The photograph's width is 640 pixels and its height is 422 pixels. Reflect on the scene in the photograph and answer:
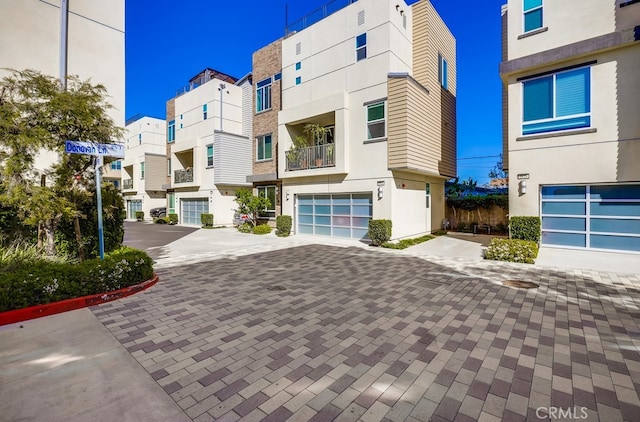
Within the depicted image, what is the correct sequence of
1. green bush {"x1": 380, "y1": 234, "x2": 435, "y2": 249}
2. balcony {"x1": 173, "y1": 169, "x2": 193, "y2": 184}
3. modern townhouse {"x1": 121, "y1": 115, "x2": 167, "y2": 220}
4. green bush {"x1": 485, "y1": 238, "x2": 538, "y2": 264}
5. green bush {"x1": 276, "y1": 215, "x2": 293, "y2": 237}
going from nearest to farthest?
green bush {"x1": 485, "y1": 238, "x2": 538, "y2": 264}
green bush {"x1": 380, "y1": 234, "x2": 435, "y2": 249}
green bush {"x1": 276, "y1": 215, "x2": 293, "y2": 237}
balcony {"x1": 173, "y1": 169, "x2": 193, "y2": 184}
modern townhouse {"x1": 121, "y1": 115, "x2": 167, "y2": 220}

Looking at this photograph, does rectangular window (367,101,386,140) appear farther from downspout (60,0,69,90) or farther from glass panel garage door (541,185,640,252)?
downspout (60,0,69,90)

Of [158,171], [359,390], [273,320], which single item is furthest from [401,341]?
[158,171]

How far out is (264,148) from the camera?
1969cm

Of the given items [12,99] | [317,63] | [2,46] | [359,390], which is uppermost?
[317,63]

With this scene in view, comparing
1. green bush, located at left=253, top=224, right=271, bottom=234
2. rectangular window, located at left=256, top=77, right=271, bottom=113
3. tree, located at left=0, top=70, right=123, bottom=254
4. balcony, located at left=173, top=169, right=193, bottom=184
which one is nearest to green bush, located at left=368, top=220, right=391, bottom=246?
green bush, located at left=253, top=224, right=271, bottom=234

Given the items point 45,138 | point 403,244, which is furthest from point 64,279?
point 403,244

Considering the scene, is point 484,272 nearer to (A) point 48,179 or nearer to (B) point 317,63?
(A) point 48,179

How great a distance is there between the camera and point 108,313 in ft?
17.0

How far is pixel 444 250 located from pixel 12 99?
42.9 ft

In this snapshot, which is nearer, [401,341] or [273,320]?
[401,341]

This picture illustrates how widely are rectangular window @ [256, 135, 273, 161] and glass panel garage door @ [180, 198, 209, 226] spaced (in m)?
6.74

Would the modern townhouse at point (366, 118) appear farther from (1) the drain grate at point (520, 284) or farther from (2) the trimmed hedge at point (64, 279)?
(2) the trimmed hedge at point (64, 279)

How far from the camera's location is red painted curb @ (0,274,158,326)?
15.5 ft

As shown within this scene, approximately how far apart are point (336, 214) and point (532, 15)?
10.9 meters
